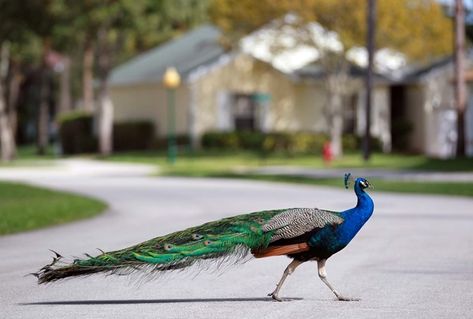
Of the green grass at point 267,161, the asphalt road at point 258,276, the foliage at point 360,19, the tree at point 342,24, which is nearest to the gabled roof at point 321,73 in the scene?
the tree at point 342,24

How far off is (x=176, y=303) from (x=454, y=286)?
115 inches

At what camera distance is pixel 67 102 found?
67.0m

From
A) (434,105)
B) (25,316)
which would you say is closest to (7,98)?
(434,105)

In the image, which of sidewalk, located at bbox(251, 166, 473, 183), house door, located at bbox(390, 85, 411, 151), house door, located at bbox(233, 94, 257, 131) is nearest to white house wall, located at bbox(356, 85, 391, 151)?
house door, located at bbox(390, 85, 411, 151)

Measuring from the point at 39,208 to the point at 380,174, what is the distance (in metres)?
14.6

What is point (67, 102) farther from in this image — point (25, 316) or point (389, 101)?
point (25, 316)

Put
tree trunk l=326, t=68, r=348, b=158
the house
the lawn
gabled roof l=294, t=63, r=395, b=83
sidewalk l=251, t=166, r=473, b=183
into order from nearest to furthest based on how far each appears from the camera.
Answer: the lawn
sidewalk l=251, t=166, r=473, b=183
tree trunk l=326, t=68, r=348, b=158
the house
gabled roof l=294, t=63, r=395, b=83

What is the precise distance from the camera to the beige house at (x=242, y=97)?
45.4 metres

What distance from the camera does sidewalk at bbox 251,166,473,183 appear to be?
30.6 metres

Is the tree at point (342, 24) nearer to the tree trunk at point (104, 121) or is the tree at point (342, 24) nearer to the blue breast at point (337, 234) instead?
the tree trunk at point (104, 121)

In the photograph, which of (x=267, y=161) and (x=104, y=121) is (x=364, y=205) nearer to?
(x=267, y=161)

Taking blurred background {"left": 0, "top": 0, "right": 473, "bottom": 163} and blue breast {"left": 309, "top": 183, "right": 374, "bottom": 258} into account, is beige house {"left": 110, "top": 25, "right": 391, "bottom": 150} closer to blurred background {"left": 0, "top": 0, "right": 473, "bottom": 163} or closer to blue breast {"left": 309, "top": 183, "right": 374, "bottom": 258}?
blurred background {"left": 0, "top": 0, "right": 473, "bottom": 163}

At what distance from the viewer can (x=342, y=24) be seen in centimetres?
4147

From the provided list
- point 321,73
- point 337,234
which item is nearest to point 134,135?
point 321,73
